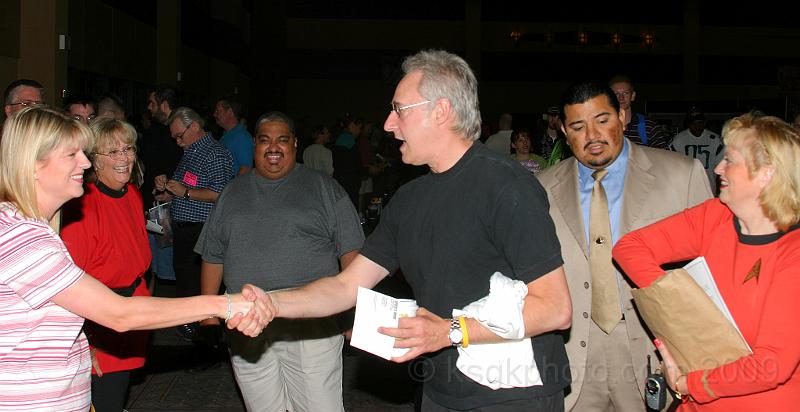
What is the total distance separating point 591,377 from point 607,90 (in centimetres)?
141

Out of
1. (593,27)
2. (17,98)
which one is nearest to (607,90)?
(17,98)

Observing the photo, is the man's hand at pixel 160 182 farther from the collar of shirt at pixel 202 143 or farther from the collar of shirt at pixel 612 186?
the collar of shirt at pixel 612 186

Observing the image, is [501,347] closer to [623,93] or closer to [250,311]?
[250,311]

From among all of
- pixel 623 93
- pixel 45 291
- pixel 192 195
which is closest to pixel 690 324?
pixel 45 291

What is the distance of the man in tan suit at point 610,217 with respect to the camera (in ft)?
13.2

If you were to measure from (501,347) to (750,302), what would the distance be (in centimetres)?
96

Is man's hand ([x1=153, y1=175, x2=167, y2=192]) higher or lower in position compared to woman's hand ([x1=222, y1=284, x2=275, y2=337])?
higher

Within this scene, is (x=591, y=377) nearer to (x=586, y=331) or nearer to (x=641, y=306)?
(x=586, y=331)

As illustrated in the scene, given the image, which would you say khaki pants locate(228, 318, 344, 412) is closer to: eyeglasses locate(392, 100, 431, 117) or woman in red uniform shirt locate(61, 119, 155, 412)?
woman in red uniform shirt locate(61, 119, 155, 412)

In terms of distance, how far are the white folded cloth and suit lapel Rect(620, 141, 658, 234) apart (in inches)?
49.2

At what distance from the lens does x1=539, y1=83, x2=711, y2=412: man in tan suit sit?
4023 millimetres

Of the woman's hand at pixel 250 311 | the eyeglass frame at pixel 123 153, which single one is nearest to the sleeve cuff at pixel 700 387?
the woman's hand at pixel 250 311

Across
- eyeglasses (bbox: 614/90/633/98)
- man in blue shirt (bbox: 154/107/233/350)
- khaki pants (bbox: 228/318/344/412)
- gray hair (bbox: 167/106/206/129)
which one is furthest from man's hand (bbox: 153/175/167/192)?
eyeglasses (bbox: 614/90/633/98)

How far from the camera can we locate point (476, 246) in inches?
122
